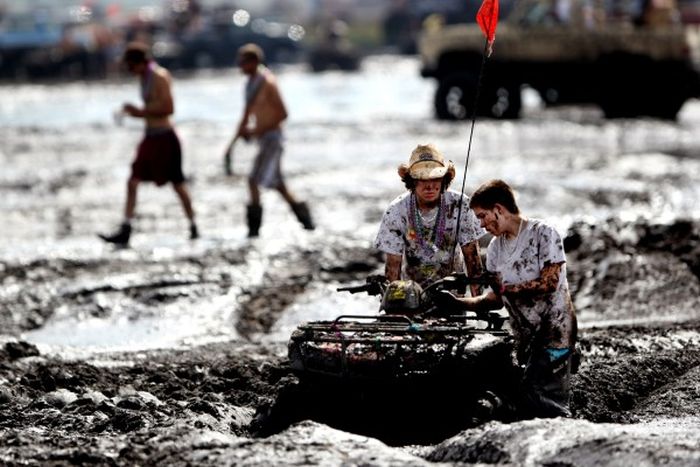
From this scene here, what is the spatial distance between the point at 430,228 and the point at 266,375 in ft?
5.19

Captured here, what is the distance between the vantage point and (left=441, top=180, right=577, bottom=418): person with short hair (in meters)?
7.18

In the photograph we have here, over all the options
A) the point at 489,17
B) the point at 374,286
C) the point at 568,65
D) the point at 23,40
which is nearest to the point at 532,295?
the point at 374,286

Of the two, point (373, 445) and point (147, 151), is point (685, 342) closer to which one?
point (373, 445)

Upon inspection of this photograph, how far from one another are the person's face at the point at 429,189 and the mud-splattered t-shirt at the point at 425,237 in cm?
9

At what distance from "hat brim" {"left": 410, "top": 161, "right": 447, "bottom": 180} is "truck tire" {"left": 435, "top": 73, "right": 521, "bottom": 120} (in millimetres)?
19076

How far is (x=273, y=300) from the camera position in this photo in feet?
37.4

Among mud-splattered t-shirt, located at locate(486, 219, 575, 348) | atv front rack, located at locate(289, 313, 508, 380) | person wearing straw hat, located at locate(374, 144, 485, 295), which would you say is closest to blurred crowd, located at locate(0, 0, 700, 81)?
person wearing straw hat, located at locate(374, 144, 485, 295)

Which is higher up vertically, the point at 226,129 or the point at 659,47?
the point at 659,47

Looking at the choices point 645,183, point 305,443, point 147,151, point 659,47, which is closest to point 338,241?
point 147,151

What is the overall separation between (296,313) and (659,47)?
48.6ft

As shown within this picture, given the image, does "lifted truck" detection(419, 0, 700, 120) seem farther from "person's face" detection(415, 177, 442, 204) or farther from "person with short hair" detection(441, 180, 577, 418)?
"person with short hair" detection(441, 180, 577, 418)

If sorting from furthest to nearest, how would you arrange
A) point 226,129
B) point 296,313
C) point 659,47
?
point 226,129 < point 659,47 < point 296,313

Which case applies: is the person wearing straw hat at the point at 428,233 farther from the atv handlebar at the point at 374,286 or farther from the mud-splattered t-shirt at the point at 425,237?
the atv handlebar at the point at 374,286

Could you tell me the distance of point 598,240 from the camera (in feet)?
41.0
